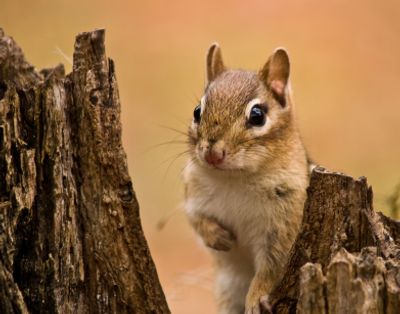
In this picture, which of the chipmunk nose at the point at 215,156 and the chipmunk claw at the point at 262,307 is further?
the chipmunk nose at the point at 215,156

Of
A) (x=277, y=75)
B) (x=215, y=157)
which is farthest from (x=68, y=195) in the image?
(x=277, y=75)

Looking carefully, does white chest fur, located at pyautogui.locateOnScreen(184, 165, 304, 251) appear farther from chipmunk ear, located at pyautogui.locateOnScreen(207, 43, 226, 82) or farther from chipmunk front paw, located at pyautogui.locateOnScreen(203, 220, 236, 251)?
chipmunk ear, located at pyautogui.locateOnScreen(207, 43, 226, 82)

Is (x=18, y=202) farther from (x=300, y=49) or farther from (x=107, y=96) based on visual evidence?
(x=300, y=49)

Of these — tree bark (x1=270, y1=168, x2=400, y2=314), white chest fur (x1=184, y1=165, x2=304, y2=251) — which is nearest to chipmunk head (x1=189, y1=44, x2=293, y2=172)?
white chest fur (x1=184, y1=165, x2=304, y2=251)

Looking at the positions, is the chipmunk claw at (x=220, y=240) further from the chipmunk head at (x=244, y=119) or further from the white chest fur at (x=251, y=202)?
the chipmunk head at (x=244, y=119)

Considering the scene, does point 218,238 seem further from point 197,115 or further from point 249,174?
point 197,115

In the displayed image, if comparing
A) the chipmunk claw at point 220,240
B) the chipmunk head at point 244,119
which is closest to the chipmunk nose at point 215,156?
the chipmunk head at point 244,119
